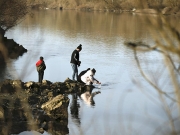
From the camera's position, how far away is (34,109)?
13188 mm

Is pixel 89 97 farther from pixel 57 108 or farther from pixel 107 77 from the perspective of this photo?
pixel 107 77

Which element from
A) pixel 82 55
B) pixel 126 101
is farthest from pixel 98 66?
pixel 126 101

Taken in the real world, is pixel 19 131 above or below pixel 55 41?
below

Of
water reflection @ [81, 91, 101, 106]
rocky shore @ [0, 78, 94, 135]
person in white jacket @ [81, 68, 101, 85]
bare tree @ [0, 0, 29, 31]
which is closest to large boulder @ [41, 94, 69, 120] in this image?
rocky shore @ [0, 78, 94, 135]

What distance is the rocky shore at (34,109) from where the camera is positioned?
1138 centimetres

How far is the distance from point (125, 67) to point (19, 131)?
40.2ft

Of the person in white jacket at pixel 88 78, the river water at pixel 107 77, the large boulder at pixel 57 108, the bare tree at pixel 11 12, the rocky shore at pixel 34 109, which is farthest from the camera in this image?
the bare tree at pixel 11 12

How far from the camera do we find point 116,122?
11.1 metres

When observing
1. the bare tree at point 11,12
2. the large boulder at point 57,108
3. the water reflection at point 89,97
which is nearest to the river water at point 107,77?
the water reflection at point 89,97

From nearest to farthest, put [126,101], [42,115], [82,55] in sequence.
Result: 1. [42,115]
2. [126,101]
3. [82,55]

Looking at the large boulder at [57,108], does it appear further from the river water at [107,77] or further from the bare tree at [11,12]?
the bare tree at [11,12]

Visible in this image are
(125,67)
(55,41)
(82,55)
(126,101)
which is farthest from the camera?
(55,41)

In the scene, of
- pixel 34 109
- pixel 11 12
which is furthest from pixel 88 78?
pixel 11 12

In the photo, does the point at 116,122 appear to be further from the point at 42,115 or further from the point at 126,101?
the point at 126,101
